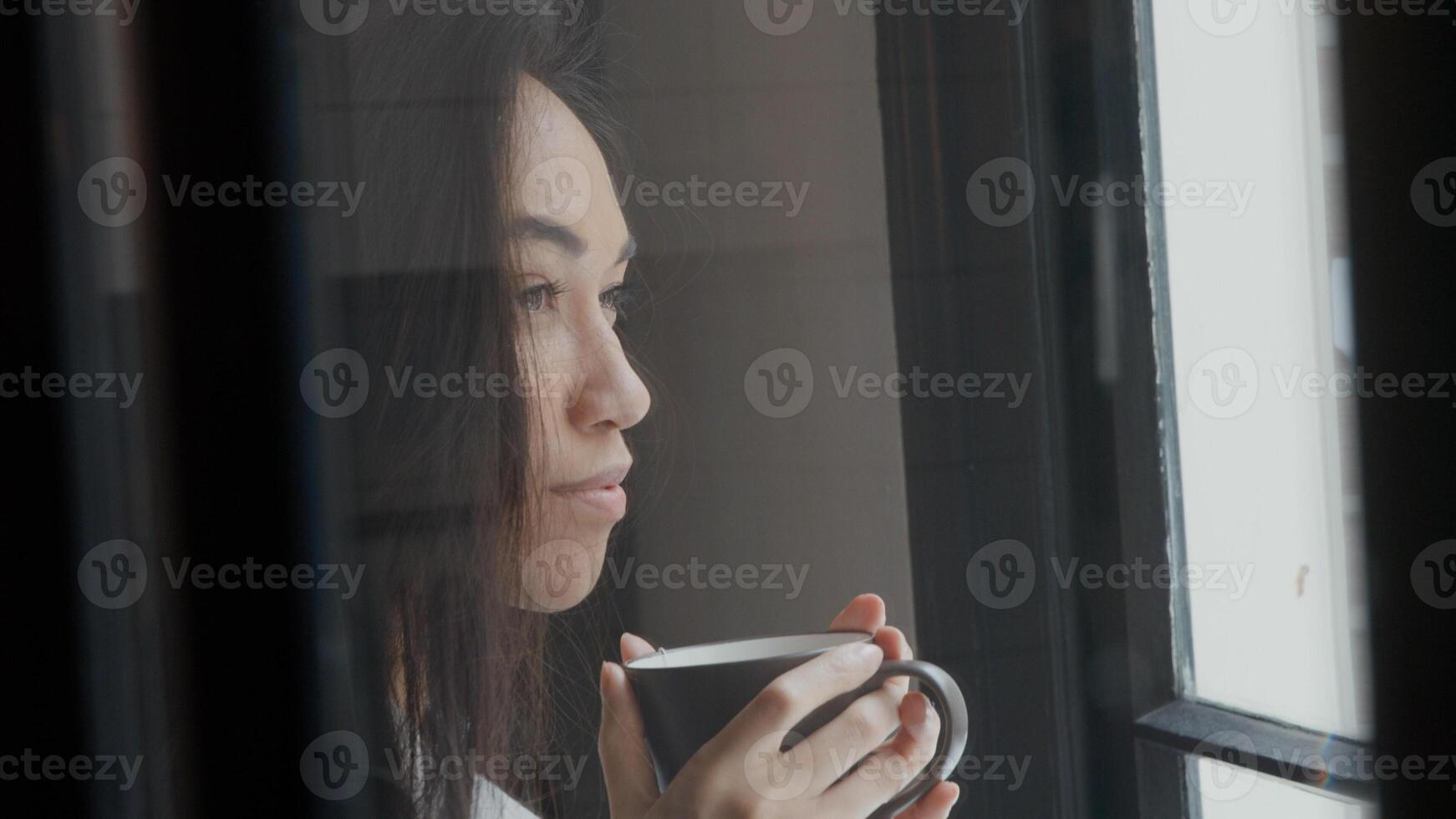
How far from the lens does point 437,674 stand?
0.34 meters

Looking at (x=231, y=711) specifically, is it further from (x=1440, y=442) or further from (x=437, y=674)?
(x=1440, y=442)

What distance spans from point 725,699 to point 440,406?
0.14 m

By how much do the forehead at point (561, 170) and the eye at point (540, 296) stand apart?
0.02 m

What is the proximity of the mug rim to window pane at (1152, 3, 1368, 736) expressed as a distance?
0.15 meters

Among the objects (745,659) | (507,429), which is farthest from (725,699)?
(507,429)

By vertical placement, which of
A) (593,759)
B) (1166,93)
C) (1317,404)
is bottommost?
(593,759)

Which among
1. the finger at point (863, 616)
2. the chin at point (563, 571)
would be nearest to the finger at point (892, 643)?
the finger at point (863, 616)

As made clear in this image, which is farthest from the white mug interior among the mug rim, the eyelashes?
the eyelashes

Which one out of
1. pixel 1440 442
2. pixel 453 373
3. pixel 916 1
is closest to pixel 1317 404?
pixel 1440 442

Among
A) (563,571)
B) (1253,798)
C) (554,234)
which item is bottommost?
(1253,798)

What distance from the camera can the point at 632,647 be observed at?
36 centimetres

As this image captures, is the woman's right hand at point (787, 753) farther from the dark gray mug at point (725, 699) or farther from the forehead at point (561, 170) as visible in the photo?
the forehead at point (561, 170)

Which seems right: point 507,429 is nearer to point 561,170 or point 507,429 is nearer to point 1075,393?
point 561,170

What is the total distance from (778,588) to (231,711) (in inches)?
7.3
